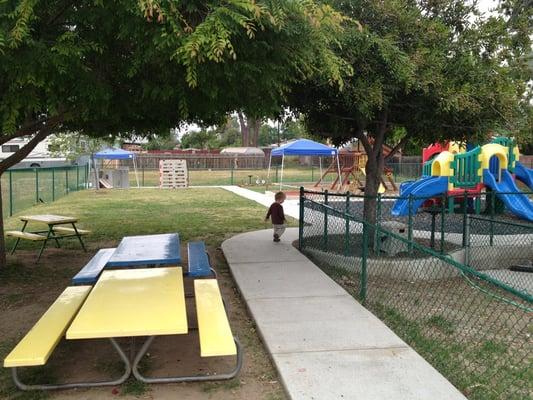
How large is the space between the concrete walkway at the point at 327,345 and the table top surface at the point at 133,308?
0.92 metres

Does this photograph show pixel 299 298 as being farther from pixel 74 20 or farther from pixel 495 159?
pixel 495 159

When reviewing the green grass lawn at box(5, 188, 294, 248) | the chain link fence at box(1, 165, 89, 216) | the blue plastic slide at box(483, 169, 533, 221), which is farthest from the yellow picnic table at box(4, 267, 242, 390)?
the chain link fence at box(1, 165, 89, 216)

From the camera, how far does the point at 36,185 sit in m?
20.1

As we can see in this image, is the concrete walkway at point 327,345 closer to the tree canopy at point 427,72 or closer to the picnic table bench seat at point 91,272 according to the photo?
the picnic table bench seat at point 91,272

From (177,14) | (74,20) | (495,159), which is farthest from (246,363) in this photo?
(495,159)

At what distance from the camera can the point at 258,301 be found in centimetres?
588

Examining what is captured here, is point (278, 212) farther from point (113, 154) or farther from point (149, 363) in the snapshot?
point (113, 154)

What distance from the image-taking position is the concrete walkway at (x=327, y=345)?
147 inches

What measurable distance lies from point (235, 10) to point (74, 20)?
1319mm

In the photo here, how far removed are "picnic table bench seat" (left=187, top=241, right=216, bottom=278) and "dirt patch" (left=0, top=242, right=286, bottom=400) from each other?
528 mm

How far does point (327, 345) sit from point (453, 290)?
136 inches

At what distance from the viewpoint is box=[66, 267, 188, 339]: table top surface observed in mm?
3516

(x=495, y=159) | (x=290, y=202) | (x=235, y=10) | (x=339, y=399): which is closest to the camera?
(x=339, y=399)

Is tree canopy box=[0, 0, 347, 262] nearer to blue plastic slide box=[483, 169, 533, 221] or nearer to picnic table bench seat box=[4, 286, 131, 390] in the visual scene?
picnic table bench seat box=[4, 286, 131, 390]
